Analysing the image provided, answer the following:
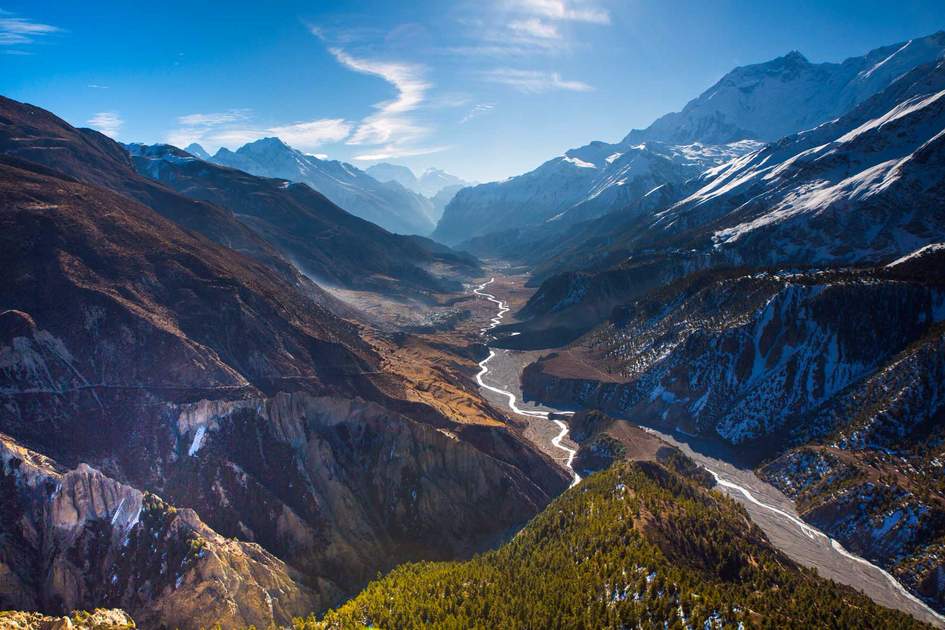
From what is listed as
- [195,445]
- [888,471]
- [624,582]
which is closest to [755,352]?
[888,471]

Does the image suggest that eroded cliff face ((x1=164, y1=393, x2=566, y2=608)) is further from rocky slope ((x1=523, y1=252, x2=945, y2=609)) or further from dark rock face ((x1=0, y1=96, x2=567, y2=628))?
rocky slope ((x1=523, y1=252, x2=945, y2=609))

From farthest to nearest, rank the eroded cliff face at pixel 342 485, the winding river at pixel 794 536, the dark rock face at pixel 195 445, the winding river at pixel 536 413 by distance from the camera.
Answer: the winding river at pixel 536 413 → the eroded cliff face at pixel 342 485 → the winding river at pixel 794 536 → the dark rock face at pixel 195 445

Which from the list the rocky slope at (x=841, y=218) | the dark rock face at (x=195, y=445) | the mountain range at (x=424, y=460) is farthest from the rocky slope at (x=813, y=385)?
the dark rock face at (x=195, y=445)

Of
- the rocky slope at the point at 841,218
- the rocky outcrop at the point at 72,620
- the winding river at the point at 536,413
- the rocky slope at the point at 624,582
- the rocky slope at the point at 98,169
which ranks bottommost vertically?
the winding river at the point at 536,413

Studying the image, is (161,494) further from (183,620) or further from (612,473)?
(612,473)

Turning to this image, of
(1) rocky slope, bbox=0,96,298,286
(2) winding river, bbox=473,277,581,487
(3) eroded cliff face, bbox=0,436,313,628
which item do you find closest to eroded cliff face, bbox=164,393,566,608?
(3) eroded cliff face, bbox=0,436,313,628

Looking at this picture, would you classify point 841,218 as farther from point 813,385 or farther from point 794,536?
point 794,536

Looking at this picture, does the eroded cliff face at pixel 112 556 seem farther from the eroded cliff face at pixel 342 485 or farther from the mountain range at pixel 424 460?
the eroded cliff face at pixel 342 485

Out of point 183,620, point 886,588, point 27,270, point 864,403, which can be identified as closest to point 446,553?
point 183,620
